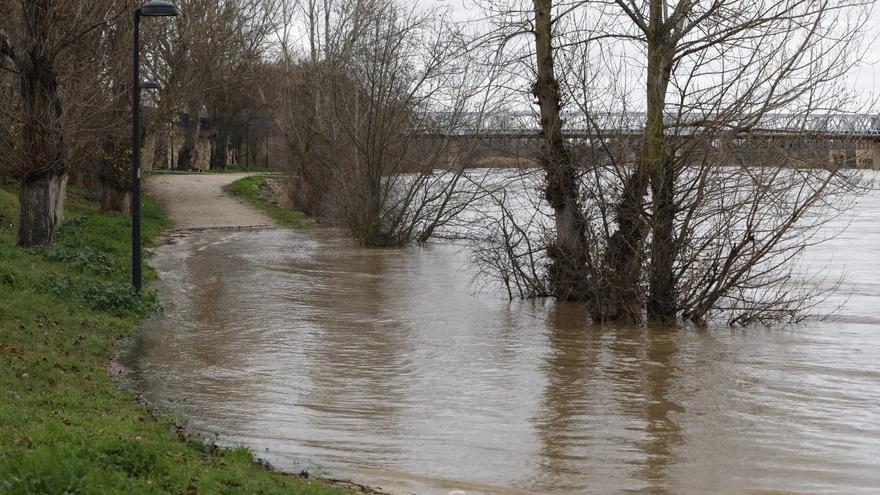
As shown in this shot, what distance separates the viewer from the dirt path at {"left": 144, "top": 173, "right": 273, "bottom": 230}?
134 ft

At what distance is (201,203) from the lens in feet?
150

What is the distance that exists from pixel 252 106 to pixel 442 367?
200ft

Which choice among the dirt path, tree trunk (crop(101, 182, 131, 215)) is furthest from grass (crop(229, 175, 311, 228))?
tree trunk (crop(101, 182, 131, 215))

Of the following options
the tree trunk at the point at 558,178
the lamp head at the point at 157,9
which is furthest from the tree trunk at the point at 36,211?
the tree trunk at the point at 558,178

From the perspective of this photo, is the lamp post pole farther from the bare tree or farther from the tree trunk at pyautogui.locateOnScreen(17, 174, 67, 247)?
the tree trunk at pyautogui.locateOnScreen(17, 174, 67, 247)

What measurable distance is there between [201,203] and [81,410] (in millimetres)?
37216

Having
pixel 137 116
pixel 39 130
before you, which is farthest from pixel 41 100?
pixel 137 116

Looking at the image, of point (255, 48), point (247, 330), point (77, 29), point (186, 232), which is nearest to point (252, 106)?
point (255, 48)

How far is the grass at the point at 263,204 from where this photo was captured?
43.3 meters

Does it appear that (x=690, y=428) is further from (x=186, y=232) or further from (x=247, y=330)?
(x=186, y=232)

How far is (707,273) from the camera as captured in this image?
17078 mm

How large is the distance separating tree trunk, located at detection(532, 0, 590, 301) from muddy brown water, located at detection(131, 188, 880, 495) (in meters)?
0.83

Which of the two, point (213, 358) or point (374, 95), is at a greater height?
point (374, 95)

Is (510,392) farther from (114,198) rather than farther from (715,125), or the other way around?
(114,198)
